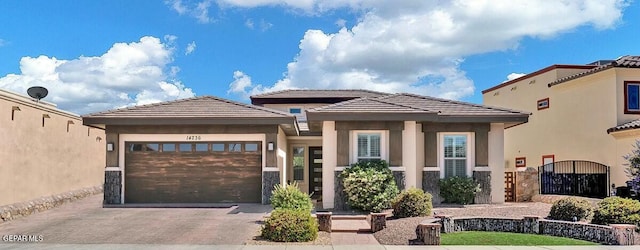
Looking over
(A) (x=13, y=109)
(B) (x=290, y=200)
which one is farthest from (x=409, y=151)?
(A) (x=13, y=109)

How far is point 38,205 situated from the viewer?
1788cm

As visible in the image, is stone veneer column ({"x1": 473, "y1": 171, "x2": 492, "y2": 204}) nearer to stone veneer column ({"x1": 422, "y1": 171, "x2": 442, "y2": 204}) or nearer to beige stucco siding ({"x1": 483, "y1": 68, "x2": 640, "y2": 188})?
stone veneer column ({"x1": 422, "y1": 171, "x2": 442, "y2": 204})

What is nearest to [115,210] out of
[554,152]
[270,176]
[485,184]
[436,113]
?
[270,176]

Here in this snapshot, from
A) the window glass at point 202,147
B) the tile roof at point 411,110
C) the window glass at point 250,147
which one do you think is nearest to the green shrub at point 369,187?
the tile roof at point 411,110

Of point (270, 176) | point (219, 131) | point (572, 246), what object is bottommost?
point (572, 246)

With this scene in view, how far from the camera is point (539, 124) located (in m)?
28.1

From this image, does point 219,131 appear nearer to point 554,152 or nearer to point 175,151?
point 175,151

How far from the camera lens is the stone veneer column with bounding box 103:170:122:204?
18672 mm

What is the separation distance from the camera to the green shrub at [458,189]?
19.0m

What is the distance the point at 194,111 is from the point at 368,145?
5.60 m

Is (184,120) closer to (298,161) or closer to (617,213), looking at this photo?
(298,161)

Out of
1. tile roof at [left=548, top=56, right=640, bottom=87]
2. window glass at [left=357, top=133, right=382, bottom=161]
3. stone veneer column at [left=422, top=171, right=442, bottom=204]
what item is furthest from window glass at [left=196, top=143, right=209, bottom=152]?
tile roof at [left=548, top=56, right=640, bottom=87]

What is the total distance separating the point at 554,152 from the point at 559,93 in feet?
8.91

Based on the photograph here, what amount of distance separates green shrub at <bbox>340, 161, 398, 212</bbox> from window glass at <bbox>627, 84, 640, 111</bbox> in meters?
11.1
